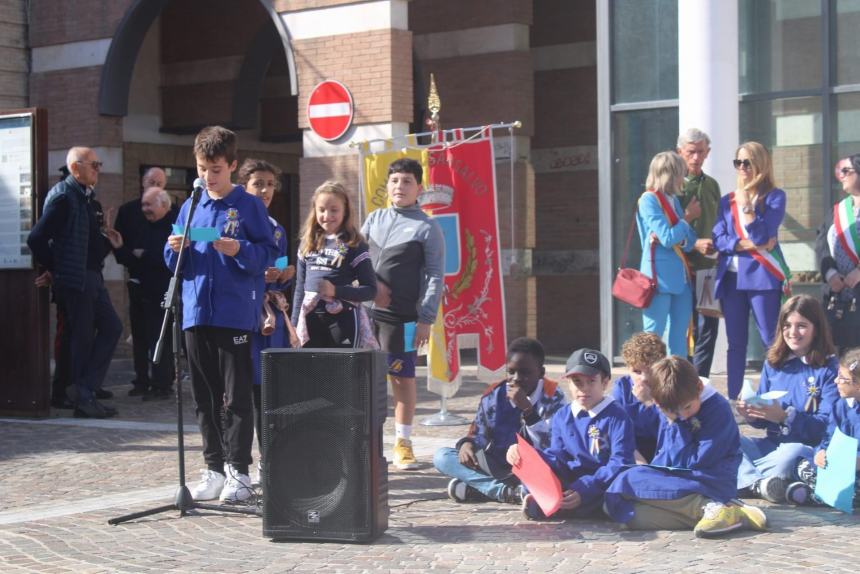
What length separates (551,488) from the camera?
22.1ft

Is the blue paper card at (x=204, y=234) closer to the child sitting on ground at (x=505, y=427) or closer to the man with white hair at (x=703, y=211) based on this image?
the child sitting on ground at (x=505, y=427)

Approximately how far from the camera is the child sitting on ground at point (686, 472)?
21.8 feet

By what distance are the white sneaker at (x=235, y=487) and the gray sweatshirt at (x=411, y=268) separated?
5.02 ft

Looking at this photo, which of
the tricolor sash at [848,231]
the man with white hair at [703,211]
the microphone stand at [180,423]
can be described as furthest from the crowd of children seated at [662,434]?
the man with white hair at [703,211]

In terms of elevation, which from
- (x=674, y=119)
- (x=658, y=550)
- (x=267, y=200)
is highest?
(x=674, y=119)

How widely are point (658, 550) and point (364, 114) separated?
974 cm

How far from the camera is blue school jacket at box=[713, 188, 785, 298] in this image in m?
9.67

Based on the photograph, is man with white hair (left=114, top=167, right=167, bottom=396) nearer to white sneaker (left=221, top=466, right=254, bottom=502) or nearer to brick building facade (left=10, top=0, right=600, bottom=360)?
brick building facade (left=10, top=0, right=600, bottom=360)

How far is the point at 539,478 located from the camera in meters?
6.77

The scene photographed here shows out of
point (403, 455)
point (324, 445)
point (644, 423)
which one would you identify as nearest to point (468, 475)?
point (644, 423)

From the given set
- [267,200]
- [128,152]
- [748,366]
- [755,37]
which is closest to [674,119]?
[755,37]

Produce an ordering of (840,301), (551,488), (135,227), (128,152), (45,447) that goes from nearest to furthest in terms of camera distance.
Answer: (551,488) → (840,301) → (45,447) → (135,227) → (128,152)

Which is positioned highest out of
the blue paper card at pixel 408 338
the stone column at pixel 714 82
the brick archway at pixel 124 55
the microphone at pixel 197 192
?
the brick archway at pixel 124 55

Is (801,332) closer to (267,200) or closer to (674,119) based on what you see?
(267,200)
